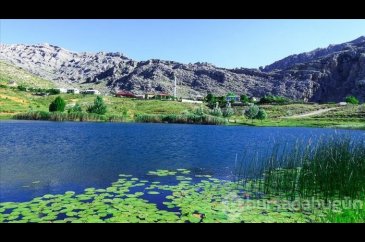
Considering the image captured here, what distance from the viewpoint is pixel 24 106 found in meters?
95.1

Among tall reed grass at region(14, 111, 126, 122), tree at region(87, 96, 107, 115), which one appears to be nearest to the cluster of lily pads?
tall reed grass at region(14, 111, 126, 122)

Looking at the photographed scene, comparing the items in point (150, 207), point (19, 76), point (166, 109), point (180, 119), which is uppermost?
point (19, 76)

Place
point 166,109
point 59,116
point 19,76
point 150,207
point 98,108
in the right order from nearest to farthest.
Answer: point 150,207, point 59,116, point 98,108, point 166,109, point 19,76

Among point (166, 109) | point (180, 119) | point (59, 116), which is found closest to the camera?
point (59, 116)

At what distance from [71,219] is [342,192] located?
8.63 m

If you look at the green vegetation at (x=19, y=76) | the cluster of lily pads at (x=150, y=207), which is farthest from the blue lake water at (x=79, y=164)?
the green vegetation at (x=19, y=76)

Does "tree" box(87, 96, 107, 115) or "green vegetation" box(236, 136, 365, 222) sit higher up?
"tree" box(87, 96, 107, 115)

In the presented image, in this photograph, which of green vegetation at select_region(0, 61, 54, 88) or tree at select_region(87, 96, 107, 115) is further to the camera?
green vegetation at select_region(0, 61, 54, 88)

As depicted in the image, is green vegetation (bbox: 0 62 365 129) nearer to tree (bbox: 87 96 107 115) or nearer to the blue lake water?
tree (bbox: 87 96 107 115)

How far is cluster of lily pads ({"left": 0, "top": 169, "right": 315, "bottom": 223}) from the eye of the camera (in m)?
9.45

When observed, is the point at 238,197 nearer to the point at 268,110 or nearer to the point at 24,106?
the point at 24,106

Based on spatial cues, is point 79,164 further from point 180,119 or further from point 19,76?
point 19,76

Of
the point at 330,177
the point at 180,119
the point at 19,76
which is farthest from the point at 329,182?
the point at 19,76

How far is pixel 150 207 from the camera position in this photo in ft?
34.8
